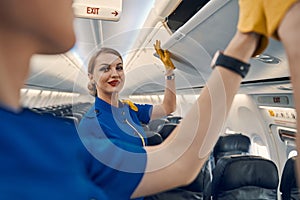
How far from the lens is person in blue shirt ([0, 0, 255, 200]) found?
45 centimetres

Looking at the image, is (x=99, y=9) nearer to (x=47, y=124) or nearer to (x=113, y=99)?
(x=113, y=99)

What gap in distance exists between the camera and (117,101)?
63.6 inches

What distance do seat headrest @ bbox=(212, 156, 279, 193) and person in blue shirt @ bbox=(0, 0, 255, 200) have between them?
2.05m

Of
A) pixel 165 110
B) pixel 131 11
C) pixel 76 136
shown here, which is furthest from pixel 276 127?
pixel 76 136

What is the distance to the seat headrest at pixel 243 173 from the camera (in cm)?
272

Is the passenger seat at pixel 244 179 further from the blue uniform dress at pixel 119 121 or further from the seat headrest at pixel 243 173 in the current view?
the blue uniform dress at pixel 119 121

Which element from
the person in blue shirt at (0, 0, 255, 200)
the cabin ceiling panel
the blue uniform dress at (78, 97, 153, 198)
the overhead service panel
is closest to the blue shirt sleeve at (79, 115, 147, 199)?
the person in blue shirt at (0, 0, 255, 200)

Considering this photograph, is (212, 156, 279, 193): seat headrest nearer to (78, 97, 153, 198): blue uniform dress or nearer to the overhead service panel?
(78, 97, 153, 198): blue uniform dress

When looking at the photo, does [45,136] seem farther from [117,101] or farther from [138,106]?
[138,106]

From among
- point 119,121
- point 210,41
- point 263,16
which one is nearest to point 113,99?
point 119,121

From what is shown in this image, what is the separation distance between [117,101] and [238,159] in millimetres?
1608

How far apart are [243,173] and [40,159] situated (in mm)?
2585

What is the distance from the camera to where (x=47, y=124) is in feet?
1.84

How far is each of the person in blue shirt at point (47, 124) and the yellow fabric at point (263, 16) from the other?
0.05 meters
